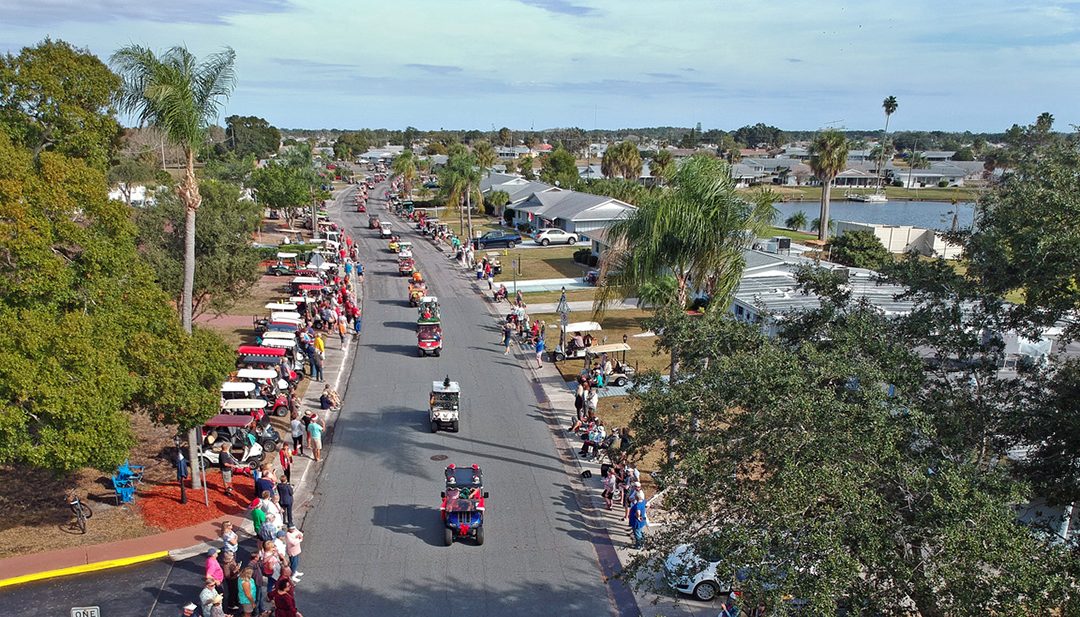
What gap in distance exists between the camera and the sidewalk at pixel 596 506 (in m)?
12.9

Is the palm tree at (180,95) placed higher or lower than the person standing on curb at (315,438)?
higher

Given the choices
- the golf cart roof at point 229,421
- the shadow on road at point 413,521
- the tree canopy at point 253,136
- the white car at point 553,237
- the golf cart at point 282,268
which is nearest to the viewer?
the shadow on road at point 413,521

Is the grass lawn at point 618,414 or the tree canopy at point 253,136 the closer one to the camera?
the grass lawn at point 618,414

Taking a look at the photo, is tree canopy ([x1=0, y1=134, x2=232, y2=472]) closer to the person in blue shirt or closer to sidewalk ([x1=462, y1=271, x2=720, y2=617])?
sidewalk ([x1=462, y1=271, x2=720, y2=617])

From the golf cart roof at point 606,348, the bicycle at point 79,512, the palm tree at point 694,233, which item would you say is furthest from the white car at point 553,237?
the bicycle at point 79,512

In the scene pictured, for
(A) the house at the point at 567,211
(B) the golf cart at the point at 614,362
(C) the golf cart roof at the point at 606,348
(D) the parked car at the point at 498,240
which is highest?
(A) the house at the point at 567,211

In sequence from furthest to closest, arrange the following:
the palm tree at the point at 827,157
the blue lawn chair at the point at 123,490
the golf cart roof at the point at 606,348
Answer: the palm tree at the point at 827,157
the golf cart roof at the point at 606,348
the blue lawn chair at the point at 123,490

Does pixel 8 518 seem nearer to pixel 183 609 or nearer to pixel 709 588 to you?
pixel 183 609

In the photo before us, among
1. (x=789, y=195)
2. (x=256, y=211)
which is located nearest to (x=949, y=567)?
(x=256, y=211)

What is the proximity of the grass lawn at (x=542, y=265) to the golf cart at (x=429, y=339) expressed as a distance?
12122 mm

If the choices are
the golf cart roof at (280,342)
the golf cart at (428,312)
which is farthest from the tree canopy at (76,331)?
the golf cart at (428,312)

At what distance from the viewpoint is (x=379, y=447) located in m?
19.7

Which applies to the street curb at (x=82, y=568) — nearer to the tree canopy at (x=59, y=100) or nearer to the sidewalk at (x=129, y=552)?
the sidewalk at (x=129, y=552)

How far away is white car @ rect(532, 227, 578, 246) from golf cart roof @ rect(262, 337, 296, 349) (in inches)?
1320
